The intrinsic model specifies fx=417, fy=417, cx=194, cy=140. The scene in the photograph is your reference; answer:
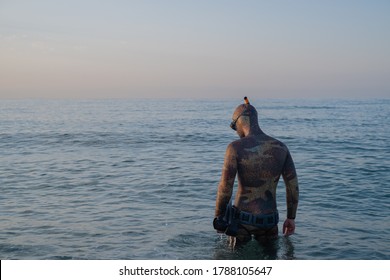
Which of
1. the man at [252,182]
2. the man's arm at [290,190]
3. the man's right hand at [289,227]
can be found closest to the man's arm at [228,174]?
the man at [252,182]

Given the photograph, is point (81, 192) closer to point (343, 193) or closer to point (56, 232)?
point (56, 232)

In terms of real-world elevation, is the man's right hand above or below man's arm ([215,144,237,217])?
below

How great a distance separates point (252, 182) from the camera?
5.27m

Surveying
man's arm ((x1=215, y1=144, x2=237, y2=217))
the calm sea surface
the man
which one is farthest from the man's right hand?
man's arm ((x1=215, y1=144, x2=237, y2=217))

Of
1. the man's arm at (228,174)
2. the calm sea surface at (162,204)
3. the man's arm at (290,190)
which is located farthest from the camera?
the calm sea surface at (162,204)

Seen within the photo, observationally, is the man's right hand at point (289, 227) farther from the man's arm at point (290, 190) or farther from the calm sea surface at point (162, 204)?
the calm sea surface at point (162, 204)

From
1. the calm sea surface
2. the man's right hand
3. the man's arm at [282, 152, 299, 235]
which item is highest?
the man's arm at [282, 152, 299, 235]

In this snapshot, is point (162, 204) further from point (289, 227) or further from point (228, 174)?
point (228, 174)

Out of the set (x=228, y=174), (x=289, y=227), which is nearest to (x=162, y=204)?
(x=289, y=227)

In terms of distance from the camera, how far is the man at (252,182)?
5137 millimetres

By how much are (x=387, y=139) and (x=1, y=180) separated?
68.7 ft

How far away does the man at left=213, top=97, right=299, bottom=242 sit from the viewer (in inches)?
202

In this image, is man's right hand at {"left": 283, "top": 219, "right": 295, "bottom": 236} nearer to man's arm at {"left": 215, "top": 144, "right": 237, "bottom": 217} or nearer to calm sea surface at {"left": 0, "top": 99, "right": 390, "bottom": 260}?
calm sea surface at {"left": 0, "top": 99, "right": 390, "bottom": 260}
